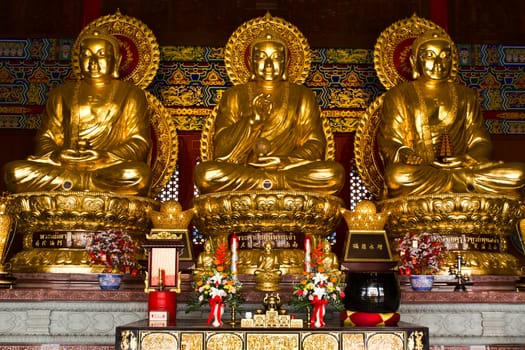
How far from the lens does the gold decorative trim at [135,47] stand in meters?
7.34

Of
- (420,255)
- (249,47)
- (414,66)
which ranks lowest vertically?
(420,255)

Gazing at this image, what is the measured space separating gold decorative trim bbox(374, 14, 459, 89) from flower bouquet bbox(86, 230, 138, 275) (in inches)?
116

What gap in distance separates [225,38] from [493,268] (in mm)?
3455

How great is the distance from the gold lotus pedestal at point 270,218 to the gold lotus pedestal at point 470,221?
0.59 m

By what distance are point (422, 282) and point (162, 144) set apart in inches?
116

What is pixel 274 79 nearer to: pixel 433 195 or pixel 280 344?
pixel 433 195

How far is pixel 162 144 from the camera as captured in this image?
726cm

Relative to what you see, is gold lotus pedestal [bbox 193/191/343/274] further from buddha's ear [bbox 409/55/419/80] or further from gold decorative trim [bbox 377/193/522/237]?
buddha's ear [bbox 409/55/419/80]

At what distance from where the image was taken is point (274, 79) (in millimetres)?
6988

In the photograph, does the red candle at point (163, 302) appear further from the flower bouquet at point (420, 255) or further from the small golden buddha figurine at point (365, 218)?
the flower bouquet at point (420, 255)

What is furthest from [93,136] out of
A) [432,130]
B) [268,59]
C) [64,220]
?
[432,130]

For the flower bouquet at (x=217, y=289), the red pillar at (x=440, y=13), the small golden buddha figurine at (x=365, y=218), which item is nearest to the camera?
the flower bouquet at (x=217, y=289)

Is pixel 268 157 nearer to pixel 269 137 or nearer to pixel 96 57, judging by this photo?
pixel 269 137

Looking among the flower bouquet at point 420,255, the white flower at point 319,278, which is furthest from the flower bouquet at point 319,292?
the flower bouquet at point 420,255
